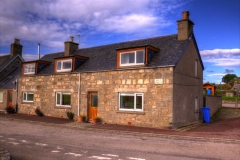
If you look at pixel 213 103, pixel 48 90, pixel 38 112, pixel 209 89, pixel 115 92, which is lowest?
pixel 38 112

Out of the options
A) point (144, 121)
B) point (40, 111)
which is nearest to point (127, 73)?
point (144, 121)

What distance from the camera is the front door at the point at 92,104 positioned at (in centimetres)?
1806

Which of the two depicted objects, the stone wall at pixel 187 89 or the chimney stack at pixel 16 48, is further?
the chimney stack at pixel 16 48

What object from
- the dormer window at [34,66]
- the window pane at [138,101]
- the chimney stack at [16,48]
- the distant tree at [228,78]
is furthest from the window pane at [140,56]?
the distant tree at [228,78]

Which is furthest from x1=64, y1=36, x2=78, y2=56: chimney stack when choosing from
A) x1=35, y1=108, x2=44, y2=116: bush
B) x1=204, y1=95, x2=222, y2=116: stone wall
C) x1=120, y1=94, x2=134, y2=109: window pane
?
x1=204, y1=95, x2=222, y2=116: stone wall

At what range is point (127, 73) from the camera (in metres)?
16.3

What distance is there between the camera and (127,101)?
16.3 meters

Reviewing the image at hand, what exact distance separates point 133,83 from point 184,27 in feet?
18.4

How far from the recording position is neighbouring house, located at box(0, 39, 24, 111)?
2554cm

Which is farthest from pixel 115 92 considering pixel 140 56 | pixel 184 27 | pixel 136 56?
pixel 184 27

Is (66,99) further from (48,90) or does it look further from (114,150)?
(114,150)

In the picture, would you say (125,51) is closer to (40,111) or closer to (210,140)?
(210,140)

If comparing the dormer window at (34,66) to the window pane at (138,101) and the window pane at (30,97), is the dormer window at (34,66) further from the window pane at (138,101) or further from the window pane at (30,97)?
the window pane at (138,101)

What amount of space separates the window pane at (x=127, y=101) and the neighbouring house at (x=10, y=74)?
13514mm
